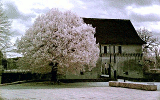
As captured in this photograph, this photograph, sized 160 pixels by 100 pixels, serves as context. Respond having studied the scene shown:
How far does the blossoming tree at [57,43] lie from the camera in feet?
93.6

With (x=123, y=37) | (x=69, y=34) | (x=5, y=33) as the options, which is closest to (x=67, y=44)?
(x=69, y=34)

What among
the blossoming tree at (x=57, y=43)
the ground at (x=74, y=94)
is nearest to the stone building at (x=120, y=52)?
the blossoming tree at (x=57, y=43)

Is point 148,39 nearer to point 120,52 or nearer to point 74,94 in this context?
point 120,52

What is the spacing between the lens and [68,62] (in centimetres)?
2892

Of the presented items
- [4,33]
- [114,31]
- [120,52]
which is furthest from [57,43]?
[114,31]

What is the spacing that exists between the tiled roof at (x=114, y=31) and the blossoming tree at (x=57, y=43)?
14.8 meters

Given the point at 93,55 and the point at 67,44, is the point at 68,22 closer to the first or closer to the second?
the point at 67,44

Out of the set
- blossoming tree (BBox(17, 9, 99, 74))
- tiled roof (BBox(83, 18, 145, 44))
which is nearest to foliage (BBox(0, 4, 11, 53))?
blossoming tree (BBox(17, 9, 99, 74))

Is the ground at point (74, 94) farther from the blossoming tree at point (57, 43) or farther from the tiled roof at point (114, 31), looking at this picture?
the tiled roof at point (114, 31)

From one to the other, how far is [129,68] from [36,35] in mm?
23833

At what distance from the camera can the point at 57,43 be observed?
94.6ft

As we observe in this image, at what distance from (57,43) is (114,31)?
2212cm

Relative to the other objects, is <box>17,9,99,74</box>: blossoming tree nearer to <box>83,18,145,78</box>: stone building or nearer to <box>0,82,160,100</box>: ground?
<box>0,82,160,100</box>: ground

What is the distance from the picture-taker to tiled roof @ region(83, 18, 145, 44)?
46.0 meters
